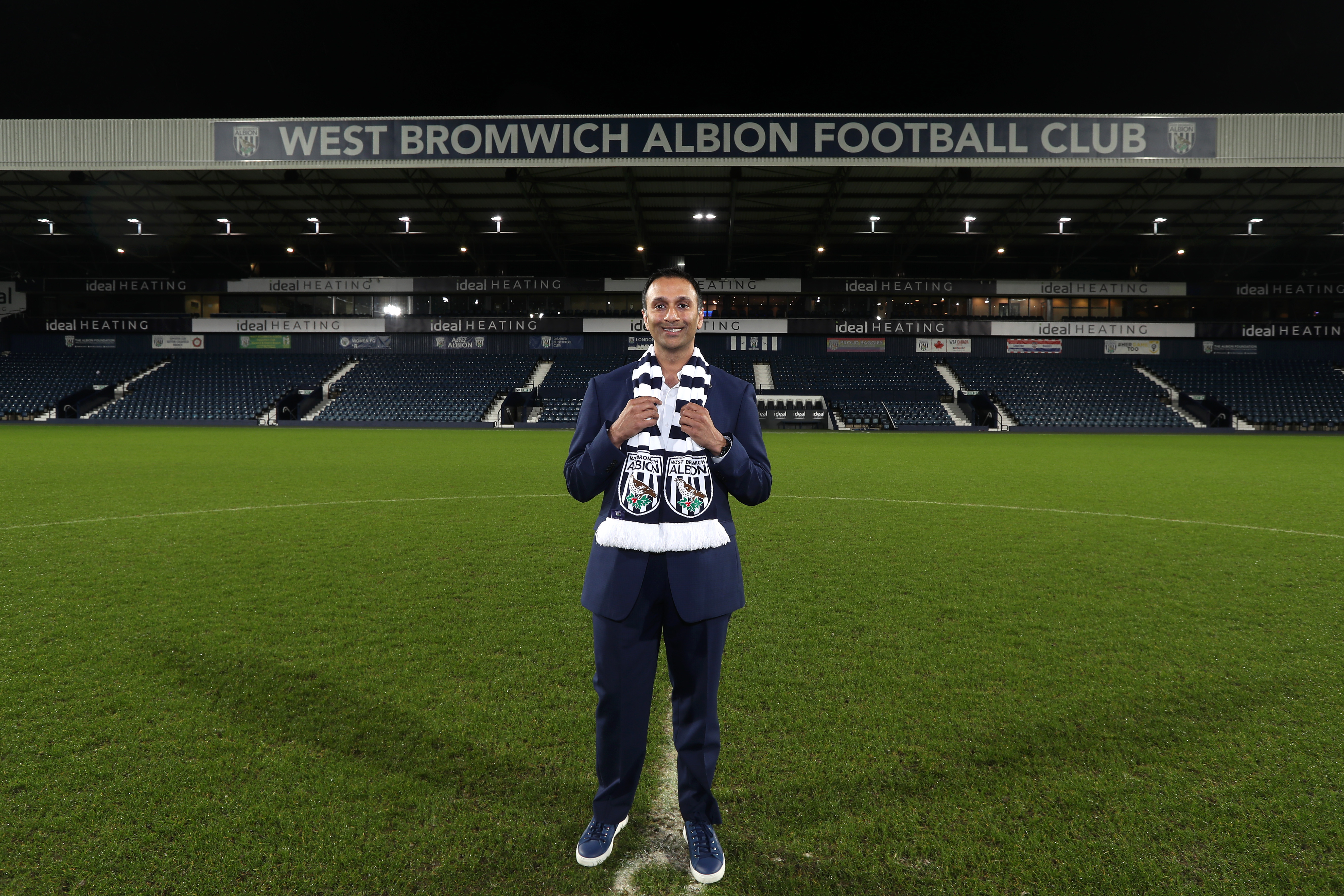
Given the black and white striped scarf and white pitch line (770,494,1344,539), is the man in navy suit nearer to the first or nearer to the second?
the black and white striped scarf

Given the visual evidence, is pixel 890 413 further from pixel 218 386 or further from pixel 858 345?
pixel 218 386

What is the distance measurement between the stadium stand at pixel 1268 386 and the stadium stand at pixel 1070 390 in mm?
2228

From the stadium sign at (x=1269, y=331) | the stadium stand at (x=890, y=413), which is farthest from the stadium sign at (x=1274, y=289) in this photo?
the stadium stand at (x=890, y=413)

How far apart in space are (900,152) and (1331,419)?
26379mm

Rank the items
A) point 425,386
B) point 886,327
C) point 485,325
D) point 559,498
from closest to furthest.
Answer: point 559,498
point 425,386
point 886,327
point 485,325

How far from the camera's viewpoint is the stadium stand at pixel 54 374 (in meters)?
33.5

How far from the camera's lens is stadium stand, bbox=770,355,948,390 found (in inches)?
1436

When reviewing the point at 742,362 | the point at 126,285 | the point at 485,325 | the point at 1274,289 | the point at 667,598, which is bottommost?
the point at 667,598

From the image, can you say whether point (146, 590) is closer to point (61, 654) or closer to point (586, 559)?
point (61, 654)

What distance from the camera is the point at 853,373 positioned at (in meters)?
37.7

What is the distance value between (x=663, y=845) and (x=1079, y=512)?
886 cm

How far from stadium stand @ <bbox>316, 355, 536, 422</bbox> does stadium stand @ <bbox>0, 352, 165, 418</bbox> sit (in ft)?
41.8

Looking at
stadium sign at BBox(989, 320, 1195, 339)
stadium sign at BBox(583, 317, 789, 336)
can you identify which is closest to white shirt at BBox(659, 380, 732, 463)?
stadium sign at BBox(583, 317, 789, 336)

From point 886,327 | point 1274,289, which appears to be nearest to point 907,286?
point 886,327
